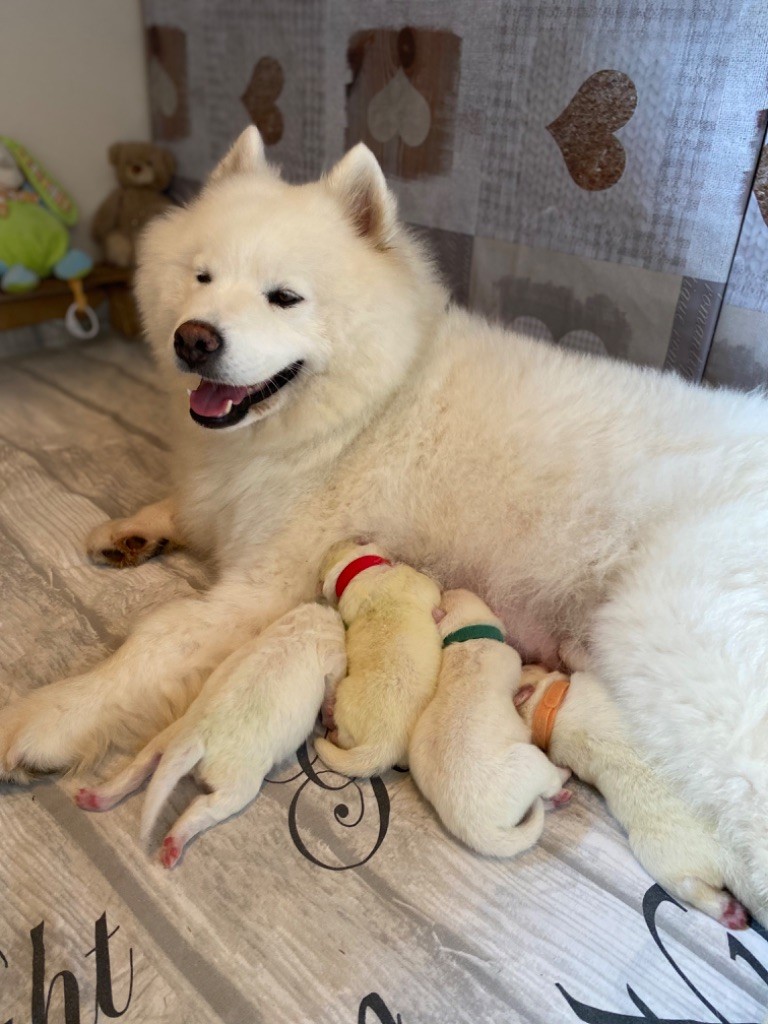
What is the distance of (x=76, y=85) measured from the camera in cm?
330

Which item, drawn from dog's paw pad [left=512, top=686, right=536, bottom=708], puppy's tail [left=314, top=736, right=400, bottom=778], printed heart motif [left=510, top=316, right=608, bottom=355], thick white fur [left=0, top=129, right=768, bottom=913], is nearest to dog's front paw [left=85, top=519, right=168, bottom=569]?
thick white fur [left=0, top=129, right=768, bottom=913]

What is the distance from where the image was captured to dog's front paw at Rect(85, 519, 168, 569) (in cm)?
205

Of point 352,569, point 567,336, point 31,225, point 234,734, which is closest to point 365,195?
point 352,569

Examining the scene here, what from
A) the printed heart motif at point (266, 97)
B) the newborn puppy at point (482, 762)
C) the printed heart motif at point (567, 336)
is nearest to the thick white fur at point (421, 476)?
the newborn puppy at point (482, 762)

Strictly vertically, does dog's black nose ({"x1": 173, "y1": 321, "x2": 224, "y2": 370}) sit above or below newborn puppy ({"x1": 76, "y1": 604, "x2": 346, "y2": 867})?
above

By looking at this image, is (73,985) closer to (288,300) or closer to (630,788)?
(630,788)

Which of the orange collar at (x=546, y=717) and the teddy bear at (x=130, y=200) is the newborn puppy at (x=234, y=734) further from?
the teddy bear at (x=130, y=200)

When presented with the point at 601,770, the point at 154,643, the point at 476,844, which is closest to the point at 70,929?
the point at 154,643

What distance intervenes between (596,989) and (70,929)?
0.87 metres

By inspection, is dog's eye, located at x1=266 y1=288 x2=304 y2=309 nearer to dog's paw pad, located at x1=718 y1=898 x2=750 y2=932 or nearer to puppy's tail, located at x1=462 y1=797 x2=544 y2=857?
puppy's tail, located at x1=462 y1=797 x2=544 y2=857

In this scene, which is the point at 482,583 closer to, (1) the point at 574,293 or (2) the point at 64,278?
(1) the point at 574,293

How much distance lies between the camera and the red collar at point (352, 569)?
1660 mm

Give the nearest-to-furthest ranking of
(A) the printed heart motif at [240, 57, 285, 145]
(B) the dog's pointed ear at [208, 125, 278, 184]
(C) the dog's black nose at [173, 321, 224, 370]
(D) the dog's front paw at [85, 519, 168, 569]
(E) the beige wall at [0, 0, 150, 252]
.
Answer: (C) the dog's black nose at [173, 321, 224, 370] → (B) the dog's pointed ear at [208, 125, 278, 184] → (D) the dog's front paw at [85, 519, 168, 569] → (A) the printed heart motif at [240, 57, 285, 145] → (E) the beige wall at [0, 0, 150, 252]

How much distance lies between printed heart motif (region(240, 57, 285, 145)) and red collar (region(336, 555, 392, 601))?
2.18 m
